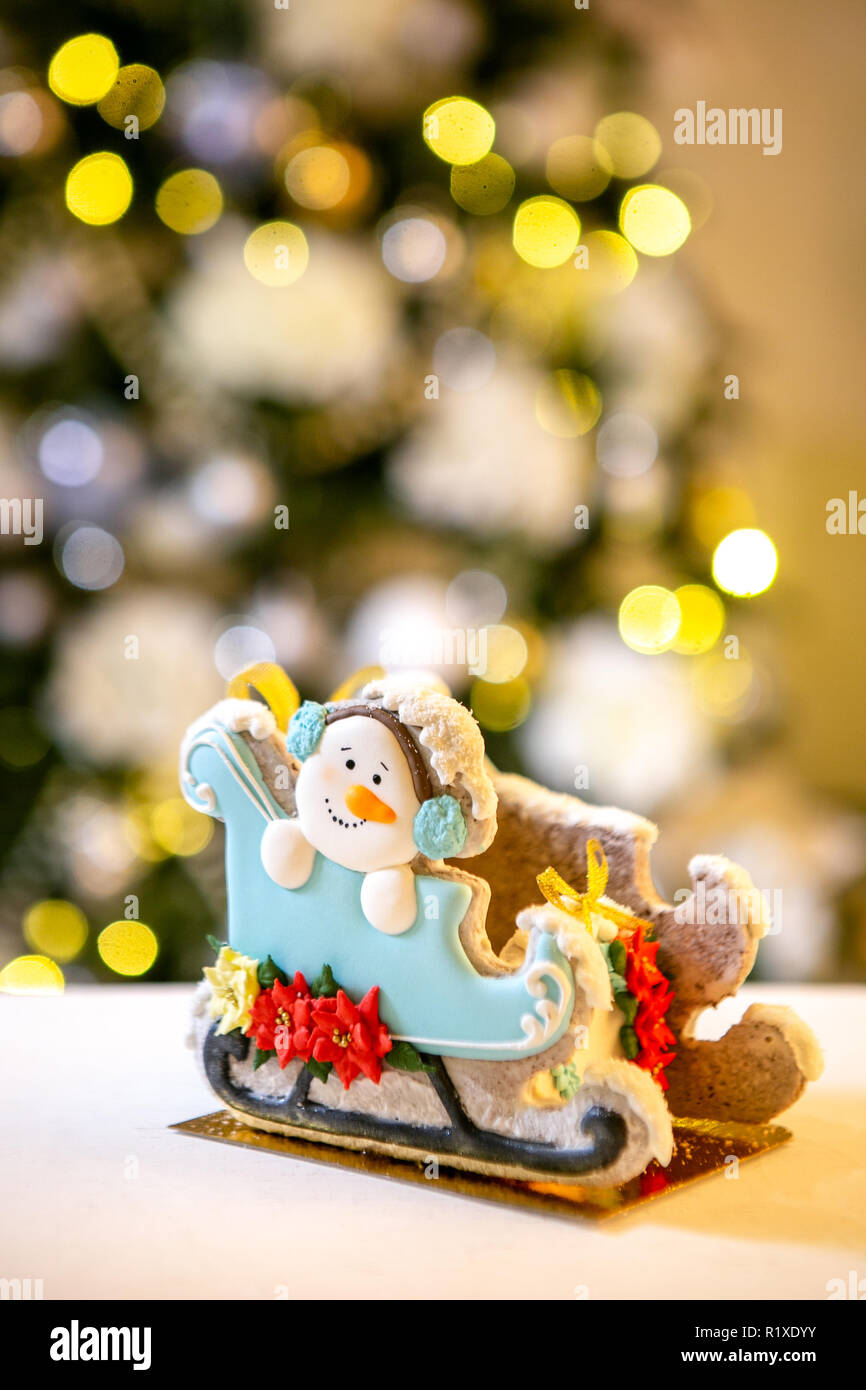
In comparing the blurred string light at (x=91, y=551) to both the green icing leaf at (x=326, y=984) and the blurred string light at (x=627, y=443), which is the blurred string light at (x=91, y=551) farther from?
the green icing leaf at (x=326, y=984)

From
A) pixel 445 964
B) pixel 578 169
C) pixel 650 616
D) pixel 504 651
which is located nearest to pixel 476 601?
pixel 504 651

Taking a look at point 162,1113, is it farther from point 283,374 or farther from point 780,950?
point 780,950

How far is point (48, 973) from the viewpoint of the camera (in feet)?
6.27

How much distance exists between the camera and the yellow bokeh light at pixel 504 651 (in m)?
1.70

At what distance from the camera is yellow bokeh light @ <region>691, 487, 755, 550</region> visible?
1.71 m

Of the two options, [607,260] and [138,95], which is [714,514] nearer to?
[607,260]

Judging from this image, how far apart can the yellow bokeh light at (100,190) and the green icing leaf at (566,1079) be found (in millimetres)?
1213

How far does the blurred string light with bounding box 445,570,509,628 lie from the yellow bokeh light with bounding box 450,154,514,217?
43cm

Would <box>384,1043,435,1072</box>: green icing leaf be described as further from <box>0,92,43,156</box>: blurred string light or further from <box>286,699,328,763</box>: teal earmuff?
<box>0,92,43,156</box>: blurred string light

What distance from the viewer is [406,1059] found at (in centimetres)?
100

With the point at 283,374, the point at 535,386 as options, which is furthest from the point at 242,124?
the point at 535,386

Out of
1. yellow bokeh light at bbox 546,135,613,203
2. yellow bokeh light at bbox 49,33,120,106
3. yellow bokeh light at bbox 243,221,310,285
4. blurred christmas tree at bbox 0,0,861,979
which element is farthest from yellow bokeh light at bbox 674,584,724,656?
yellow bokeh light at bbox 49,33,120,106

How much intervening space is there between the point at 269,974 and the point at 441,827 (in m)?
0.20

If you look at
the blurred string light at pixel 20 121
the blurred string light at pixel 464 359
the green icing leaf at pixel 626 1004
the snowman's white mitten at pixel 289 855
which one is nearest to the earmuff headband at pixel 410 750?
the snowman's white mitten at pixel 289 855
